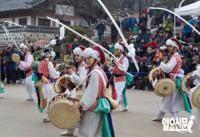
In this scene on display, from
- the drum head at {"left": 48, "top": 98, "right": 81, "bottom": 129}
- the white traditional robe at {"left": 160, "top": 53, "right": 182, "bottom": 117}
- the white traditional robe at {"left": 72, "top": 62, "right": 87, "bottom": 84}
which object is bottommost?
the white traditional robe at {"left": 160, "top": 53, "right": 182, "bottom": 117}

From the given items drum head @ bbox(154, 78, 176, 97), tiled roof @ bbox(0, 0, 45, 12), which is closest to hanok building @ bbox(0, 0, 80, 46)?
tiled roof @ bbox(0, 0, 45, 12)

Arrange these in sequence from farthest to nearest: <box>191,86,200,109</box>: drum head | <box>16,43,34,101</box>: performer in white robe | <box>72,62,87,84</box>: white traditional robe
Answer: <box>16,43,34,101</box>: performer in white robe → <box>72,62,87,84</box>: white traditional robe → <box>191,86,200,109</box>: drum head

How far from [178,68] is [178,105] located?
0.76m

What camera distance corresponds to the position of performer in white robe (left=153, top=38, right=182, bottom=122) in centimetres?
981

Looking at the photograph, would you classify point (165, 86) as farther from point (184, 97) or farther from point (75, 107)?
point (75, 107)

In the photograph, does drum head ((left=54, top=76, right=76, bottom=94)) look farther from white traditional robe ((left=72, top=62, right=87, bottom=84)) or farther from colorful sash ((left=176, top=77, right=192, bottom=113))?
colorful sash ((left=176, top=77, right=192, bottom=113))

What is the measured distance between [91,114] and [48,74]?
3.61 metres

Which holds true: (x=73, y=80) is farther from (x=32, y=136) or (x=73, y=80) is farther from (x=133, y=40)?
(x=133, y=40)

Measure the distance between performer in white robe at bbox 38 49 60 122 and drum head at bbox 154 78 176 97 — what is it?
2.08 meters

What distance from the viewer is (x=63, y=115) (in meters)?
6.84

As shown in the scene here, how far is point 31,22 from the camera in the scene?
3109 centimetres

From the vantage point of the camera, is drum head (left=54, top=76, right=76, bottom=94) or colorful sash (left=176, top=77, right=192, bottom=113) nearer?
drum head (left=54, top=76, right=76, bottom=94)

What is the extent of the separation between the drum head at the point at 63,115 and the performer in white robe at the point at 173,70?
133 inches

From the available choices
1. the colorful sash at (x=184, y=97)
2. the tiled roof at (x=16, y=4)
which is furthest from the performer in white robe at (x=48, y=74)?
the tiled roof at (x=16, y=4)
